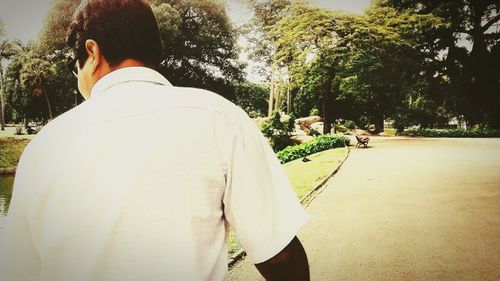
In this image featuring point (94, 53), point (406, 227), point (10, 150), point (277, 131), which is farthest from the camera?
point (277, 131)

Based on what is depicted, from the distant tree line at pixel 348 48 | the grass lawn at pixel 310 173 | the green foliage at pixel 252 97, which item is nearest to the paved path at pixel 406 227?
the grass lawn at pixel 310 173

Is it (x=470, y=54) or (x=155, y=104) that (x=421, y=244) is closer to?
(x=155, y=104)

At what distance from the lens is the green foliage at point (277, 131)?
2073 centimetres

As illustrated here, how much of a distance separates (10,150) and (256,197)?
1453cm

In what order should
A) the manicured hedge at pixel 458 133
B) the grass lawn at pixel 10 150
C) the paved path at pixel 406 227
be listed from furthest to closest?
the manicured hedge at pixel 458 133, the grass lawn at pixel 10 150, the paved path at pixel 406 227

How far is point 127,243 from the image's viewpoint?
84 cm

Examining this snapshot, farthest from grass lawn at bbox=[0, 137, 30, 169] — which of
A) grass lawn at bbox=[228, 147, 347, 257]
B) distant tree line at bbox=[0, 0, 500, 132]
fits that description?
grass lawn at bbox=[228, 147, 347, 257]

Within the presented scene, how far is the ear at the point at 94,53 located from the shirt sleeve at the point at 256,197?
0.46m

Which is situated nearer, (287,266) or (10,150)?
(287,266)

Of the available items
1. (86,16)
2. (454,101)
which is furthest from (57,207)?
(454,101)

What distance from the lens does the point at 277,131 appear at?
69.4 ft

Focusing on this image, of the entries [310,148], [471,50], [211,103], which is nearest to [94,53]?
[211,103]

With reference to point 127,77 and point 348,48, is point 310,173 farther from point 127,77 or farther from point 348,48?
point 348,48

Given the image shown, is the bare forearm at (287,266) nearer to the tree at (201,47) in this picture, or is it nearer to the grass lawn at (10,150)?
the grass lawn at (10,150)
